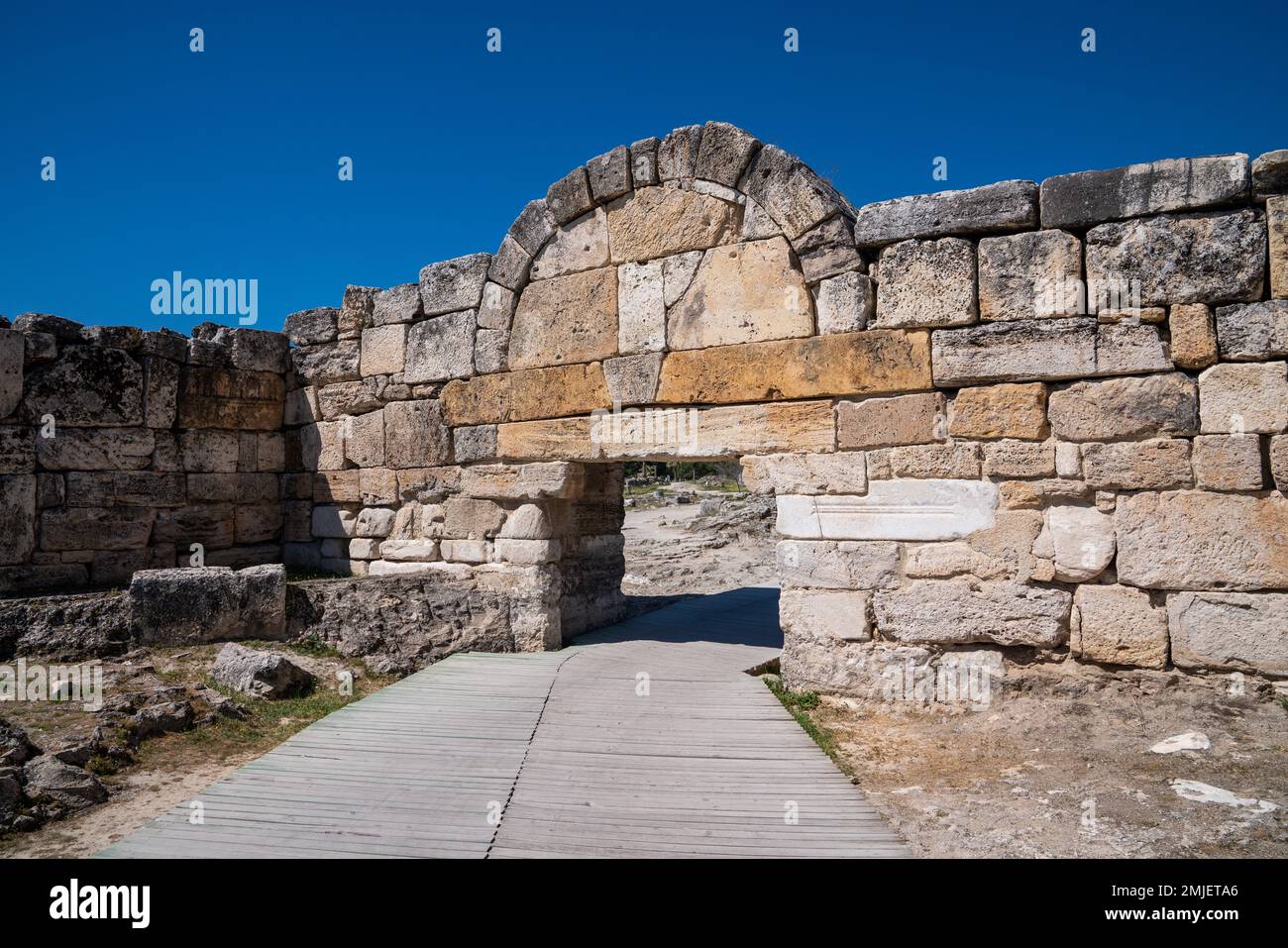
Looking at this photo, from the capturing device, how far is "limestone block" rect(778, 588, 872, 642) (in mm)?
6082

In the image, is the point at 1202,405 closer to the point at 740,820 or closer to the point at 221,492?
the point at 740,820

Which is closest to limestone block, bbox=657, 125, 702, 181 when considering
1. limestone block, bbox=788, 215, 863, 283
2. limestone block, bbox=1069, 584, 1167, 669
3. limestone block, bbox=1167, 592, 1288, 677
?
limestone block, bbox=788, 215, 863, 283

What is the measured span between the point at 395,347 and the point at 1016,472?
566 cm

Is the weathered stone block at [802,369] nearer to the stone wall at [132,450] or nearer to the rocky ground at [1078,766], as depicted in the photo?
the rocky ground at [1078,766]

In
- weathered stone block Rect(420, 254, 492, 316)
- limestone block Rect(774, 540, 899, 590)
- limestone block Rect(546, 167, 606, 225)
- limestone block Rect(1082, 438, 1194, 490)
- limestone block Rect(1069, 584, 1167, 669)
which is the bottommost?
limestone block Rect(1069, 584, 1167, 669)

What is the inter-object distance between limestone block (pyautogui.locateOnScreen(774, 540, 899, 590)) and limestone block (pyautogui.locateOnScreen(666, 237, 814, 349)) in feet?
5.14

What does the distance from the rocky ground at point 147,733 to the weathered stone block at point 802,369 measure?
11.3ft

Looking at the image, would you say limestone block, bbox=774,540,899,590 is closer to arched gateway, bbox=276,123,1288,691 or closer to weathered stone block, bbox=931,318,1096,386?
arched gateway, bbox=276,123,1288,691

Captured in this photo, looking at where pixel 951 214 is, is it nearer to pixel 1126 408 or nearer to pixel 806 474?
pixel 1126 408

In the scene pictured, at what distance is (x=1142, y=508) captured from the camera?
534 centimetres

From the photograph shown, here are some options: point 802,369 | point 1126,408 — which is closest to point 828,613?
point 802,369

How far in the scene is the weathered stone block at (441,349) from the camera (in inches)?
310

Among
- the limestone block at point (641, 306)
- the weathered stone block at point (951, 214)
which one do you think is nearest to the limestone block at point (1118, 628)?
the weathered stone block at point (951, 214)
